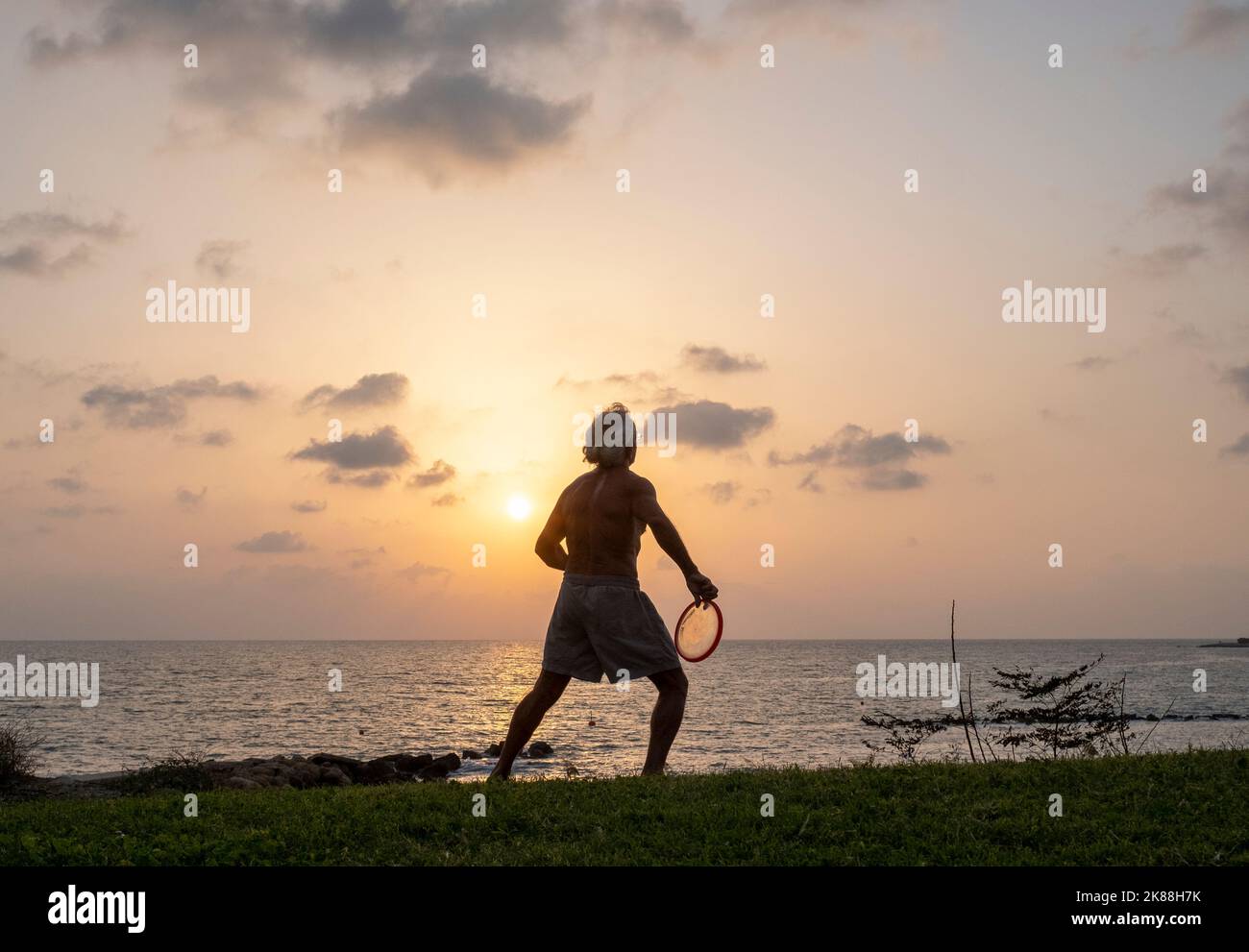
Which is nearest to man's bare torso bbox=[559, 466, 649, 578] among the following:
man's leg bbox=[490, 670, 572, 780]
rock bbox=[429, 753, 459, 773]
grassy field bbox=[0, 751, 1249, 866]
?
man's leg bbox=[490, 670, 572, 780]

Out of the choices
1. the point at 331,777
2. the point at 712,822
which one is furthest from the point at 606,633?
the point at 331,777

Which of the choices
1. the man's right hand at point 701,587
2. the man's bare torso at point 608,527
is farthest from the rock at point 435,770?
the man's right hand at point 701,587

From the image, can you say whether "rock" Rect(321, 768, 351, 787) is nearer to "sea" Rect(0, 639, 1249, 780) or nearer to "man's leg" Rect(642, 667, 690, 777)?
"sea" Rect(0, 639, 1249, 780)

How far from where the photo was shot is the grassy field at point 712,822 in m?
6.73

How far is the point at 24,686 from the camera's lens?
11888 centimetres

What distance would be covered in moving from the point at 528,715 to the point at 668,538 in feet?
6.43

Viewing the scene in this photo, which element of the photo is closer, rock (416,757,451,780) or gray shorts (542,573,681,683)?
gray shorts (542,573,681,683)

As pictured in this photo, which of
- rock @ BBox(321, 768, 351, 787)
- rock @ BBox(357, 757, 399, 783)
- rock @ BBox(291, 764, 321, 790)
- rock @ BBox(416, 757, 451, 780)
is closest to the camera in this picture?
rock @ BBox(291, 764, 321, 790)

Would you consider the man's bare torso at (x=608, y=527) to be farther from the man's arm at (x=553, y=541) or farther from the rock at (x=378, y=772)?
the rock at (x=378, y=772)

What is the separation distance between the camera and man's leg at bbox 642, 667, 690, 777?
912cm

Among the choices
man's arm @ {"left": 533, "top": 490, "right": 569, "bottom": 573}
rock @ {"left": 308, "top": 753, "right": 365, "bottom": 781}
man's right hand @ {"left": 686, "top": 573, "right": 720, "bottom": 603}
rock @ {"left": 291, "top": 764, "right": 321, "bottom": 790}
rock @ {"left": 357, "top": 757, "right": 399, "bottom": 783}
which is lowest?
rock @ {"left": 357, "top": 757, "right": 399, "bottom": 783}
